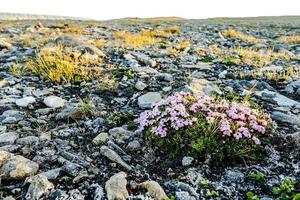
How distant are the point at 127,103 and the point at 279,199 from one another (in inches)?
157

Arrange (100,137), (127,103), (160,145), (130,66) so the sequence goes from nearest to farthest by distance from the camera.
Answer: (160,145) → (100,137) → (127,103) → (130,66)

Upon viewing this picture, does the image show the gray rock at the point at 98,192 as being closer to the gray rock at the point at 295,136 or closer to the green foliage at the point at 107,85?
the gray rock at the point at 295,136

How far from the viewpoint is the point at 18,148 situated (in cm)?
611

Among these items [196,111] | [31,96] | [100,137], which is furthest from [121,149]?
[31,96]

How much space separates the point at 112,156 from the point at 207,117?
1.40 meters

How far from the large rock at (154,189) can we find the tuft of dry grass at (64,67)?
513cm

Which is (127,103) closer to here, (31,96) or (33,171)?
(31,96)

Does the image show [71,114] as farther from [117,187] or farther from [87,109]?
[117,187]

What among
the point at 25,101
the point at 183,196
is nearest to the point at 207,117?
the point at 183,196

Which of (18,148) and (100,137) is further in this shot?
(100,137)

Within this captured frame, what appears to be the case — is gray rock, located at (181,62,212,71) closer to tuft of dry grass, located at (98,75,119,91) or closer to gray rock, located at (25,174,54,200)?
tuft of dry grass, located at (98,75,119,91)

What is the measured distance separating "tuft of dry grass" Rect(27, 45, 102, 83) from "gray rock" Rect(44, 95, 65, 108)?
1464 millimetres

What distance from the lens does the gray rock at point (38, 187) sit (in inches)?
194

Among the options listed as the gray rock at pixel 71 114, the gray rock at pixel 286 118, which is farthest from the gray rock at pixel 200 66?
the gray rock at pixel 71 114
